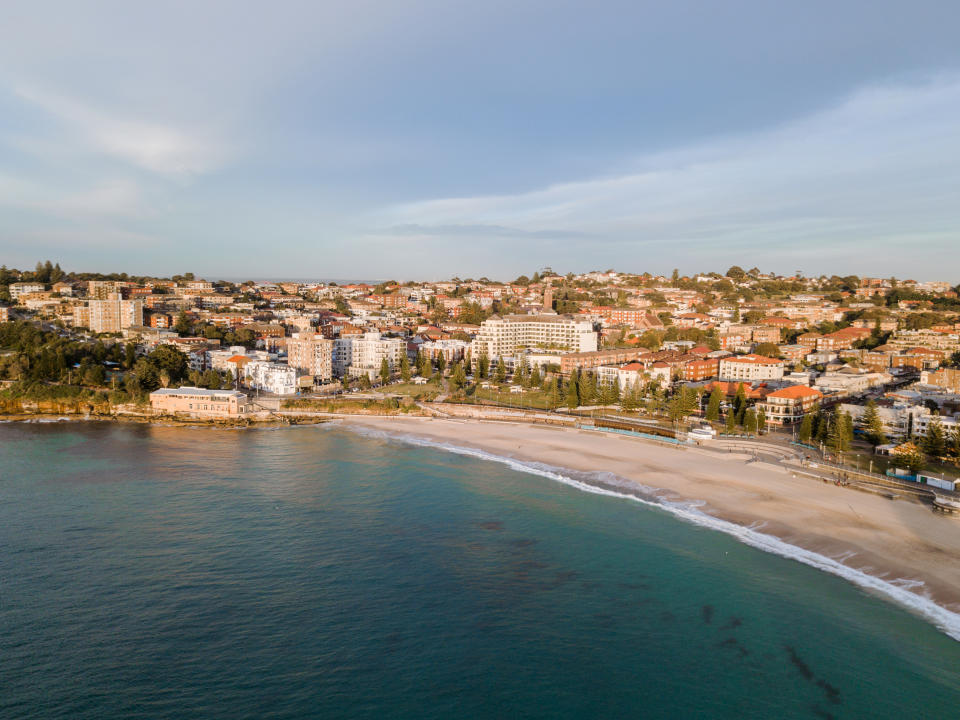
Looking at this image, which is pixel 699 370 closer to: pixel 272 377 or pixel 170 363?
pixel 272 377

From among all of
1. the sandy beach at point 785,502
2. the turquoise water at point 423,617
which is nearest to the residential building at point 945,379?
the sandy beach at point 785,502

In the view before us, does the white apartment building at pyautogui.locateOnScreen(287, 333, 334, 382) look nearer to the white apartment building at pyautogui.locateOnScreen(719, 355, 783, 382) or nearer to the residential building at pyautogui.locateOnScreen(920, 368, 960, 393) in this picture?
the white apartment building at pyautogui.locateOnScreen(719, 355, 783, 382)

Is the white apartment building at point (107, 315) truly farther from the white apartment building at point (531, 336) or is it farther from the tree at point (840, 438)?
the tree at point (840, 438)

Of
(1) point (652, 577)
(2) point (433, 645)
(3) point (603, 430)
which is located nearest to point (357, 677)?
(2) point (433, 645)

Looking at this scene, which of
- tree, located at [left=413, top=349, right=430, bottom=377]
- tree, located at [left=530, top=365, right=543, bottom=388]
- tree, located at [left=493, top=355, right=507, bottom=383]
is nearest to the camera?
tree, located at [left=530, top=365, right=543, bottom=388]

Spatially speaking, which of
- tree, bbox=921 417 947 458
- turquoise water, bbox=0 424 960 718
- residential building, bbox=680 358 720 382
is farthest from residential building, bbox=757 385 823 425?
turquoise water, bbox=0 424 960 718
